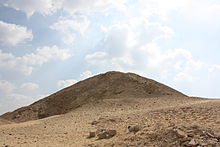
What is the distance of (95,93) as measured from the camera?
2445cm

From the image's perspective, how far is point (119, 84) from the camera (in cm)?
2431

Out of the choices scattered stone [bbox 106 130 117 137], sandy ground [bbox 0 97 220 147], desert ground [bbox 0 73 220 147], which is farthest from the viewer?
scattered stone [bbox 106 130 117 137]

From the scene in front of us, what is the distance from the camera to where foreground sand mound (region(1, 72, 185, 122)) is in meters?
22.4

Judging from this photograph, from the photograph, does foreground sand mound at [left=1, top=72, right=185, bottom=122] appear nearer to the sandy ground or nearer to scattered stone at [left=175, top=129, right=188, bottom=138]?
the sandy ground

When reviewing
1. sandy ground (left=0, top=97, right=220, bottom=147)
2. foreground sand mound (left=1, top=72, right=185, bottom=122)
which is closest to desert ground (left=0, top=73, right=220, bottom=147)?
sandy ground (left=0, top=97, right=220, bottom=147)

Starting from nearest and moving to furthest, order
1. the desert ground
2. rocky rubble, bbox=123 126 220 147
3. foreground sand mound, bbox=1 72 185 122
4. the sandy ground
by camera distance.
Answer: rocky rubble, bbox=123 126 220 147, the desert ground, the sandy ground, foreground sand mound, bbox=1 72 185 122

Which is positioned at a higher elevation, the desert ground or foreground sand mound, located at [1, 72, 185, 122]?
foreground sand mound, located at [1, 72, 185, 122]

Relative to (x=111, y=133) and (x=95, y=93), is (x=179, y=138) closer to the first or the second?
(x=111, y=133)

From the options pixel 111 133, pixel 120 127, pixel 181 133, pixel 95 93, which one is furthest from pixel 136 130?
pixel 95 93

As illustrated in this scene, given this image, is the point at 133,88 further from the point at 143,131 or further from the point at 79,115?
the point at 143,131

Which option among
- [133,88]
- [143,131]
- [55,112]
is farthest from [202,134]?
[55,112]

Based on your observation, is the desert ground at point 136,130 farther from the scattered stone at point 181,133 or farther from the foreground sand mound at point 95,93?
the foreground sand mound at point 95,93

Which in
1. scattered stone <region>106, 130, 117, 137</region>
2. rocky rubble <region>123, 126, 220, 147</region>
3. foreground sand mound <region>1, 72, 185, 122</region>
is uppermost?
foreground sand mound <region>1, 72, 185, 122</region>

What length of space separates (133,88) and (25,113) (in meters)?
9.04
